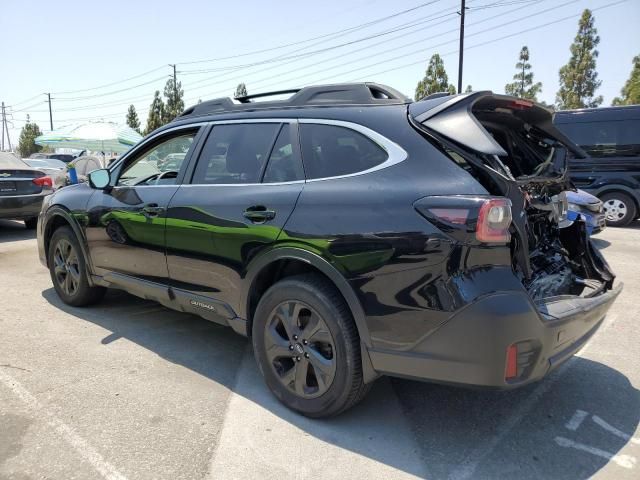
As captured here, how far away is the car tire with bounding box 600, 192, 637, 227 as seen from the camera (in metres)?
10.1

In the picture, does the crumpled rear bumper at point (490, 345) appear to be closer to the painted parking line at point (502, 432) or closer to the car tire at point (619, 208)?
the painted parking line at point (502, 432)

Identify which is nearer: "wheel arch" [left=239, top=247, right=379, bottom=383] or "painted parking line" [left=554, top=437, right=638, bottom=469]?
"painted parking line" [left=554, top=437, right=638, bottom=469]

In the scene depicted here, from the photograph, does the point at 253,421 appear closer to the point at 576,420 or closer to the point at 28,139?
the point at 576,420

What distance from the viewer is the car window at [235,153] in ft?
10.9

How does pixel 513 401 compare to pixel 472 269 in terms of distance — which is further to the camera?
pixel 513 401

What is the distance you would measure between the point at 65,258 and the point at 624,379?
4783 mm

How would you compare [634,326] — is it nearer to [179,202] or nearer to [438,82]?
[179,202]

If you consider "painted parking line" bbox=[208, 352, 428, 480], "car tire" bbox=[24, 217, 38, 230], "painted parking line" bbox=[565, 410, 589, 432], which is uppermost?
"car tire" bbox=[24, 217, 38, 230]

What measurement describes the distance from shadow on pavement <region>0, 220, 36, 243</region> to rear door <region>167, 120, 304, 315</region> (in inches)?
269

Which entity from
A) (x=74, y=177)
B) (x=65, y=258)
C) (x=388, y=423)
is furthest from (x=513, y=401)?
(x=74, y=177)

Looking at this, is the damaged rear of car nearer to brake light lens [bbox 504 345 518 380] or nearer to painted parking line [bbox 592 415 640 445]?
brake light lens [bbox 504 345 518 380]

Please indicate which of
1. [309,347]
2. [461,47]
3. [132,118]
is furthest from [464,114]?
[132,118]

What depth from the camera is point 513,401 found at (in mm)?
3170

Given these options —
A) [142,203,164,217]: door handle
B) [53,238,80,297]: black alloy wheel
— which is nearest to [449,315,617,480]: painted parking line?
[142,203,164,217]: door handle
